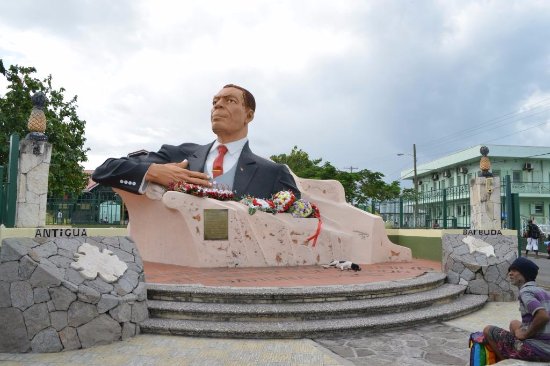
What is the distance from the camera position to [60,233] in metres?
5.25

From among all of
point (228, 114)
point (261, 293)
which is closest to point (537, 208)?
point (228, 114)

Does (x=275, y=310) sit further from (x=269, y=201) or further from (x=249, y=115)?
(x=249, y=115)

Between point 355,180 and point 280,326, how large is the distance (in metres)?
27.1

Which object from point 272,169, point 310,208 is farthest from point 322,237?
point 272,169

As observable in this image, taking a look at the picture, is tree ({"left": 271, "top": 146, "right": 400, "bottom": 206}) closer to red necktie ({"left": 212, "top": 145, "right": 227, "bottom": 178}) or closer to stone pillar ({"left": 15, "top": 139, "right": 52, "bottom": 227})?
red necktie ({"left": 212, "top": 145, "right": 227, "bottom": 178})

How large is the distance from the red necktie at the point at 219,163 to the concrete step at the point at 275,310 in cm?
456

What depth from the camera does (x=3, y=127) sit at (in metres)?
15.5

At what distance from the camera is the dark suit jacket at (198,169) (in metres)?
9.07

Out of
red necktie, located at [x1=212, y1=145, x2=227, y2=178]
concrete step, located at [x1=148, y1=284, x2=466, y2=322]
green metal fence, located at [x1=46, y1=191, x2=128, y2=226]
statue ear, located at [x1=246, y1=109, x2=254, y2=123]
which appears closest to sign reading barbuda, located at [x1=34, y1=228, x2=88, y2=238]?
concrete step, located at [x1=148, y1=284, x2=466, y2=322]

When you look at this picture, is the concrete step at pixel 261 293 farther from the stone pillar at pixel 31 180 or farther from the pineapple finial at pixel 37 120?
the pineapple finial at pixel 37 120

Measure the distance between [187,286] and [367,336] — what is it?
236 centimetres

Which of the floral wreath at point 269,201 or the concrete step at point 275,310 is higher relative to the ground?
the floral wreath at point 269,201

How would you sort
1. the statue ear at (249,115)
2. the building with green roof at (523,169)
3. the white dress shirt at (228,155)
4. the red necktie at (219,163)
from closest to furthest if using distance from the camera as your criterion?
the red necktie at (219,163)
the white dress shirt at (228,155)
the statue ear at (249,115)
the building with green roof at (523,169)

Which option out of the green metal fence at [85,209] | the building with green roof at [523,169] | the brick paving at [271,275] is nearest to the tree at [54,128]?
the green metal fence at [85,209]
